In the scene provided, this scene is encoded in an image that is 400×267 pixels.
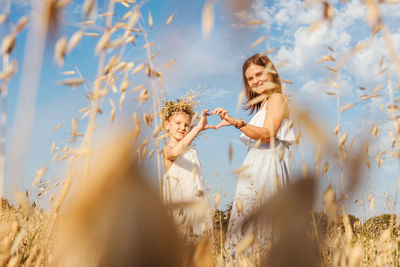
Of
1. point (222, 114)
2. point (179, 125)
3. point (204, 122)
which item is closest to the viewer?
point (222, 114)

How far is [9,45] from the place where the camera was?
2.12 feet

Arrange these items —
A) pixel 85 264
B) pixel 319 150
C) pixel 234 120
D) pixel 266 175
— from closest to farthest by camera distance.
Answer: pixel 85 264 < pixel 319 150 < pixel 234 120 < pixel 266 175

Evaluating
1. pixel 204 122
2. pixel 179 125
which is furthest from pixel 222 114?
pixel 179 125

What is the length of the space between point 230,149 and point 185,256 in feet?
2.71

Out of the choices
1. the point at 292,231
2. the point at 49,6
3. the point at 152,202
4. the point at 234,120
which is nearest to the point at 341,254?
the point at 292,231

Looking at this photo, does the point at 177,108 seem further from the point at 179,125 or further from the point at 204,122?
the point at 204,122

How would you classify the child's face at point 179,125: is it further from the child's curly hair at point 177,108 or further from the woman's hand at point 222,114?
the woman's hand at point 222,114

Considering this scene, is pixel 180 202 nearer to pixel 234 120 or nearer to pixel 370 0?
pixel 370 0

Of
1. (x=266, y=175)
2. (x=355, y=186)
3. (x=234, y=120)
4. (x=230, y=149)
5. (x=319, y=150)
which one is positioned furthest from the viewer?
(x=266, y=175)

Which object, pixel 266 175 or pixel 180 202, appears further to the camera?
pixel 266 175

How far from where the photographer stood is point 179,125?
10.9ft

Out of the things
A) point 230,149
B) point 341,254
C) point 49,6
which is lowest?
point 341,254

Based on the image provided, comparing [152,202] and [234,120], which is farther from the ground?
[234,120]

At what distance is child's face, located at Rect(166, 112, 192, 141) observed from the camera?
3.29 m
